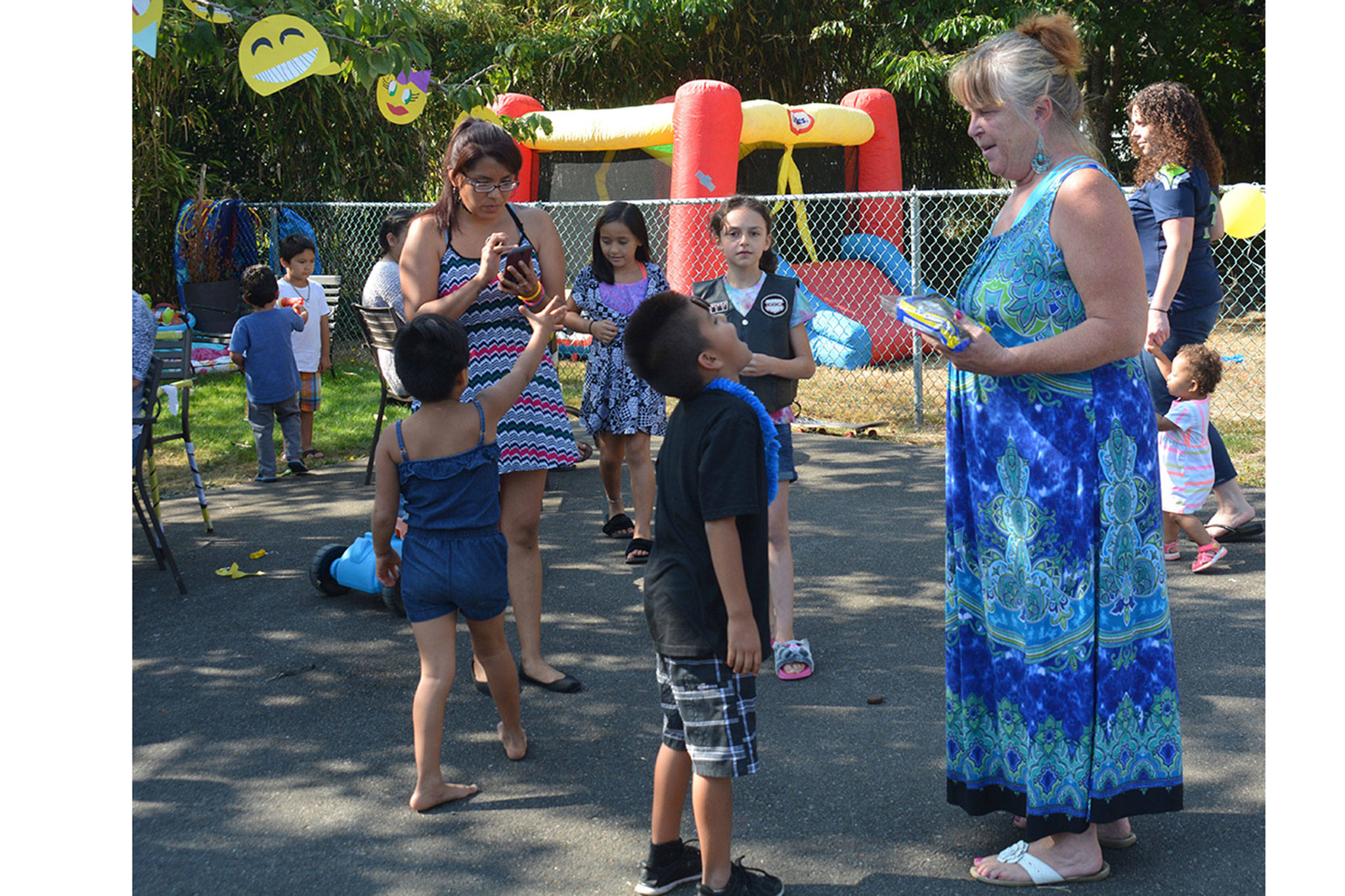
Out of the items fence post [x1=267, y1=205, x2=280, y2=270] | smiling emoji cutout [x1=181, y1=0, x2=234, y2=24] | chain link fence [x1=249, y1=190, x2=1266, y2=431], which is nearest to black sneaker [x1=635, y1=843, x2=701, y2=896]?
smiling emoji cutout [x1=181, y1=0, x2=234, y2=24]

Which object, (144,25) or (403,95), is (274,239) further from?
(144,25)

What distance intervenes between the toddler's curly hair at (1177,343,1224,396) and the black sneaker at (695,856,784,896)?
11.5 ft

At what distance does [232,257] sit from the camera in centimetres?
1296

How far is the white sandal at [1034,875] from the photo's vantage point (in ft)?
8.73

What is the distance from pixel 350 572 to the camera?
479 centimetres

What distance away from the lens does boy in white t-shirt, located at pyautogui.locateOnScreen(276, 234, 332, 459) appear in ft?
26.3

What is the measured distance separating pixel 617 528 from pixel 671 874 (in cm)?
328

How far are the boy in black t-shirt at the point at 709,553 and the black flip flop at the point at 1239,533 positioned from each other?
12.2 feet

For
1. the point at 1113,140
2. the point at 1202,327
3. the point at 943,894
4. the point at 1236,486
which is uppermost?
the point at 1113,140

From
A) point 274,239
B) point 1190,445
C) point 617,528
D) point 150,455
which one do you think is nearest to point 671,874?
point 617,528

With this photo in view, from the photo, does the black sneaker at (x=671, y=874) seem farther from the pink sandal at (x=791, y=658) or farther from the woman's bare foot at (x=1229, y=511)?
the woman's bare foot at (x=1229, y=511)

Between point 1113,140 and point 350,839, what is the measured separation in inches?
747

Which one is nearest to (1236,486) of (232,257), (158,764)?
(158,764)

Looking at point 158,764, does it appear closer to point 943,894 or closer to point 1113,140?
point 943,894
